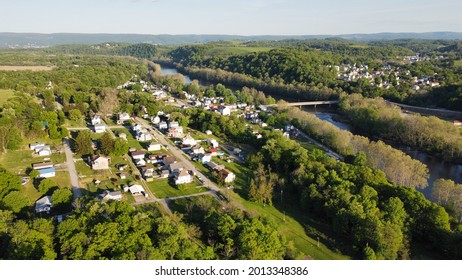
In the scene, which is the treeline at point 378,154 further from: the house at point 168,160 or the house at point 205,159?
the house at point 168,160

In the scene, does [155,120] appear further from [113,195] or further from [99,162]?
[113,195]

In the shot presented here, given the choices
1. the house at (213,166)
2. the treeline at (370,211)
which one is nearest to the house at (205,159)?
the house at (213,166)

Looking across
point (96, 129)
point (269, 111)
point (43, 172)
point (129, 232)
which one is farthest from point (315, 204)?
point (269, 111)

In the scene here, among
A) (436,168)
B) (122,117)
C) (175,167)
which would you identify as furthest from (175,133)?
(436,168)

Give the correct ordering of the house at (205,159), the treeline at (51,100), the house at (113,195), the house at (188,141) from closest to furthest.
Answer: the house at (113,195) < the house at (205,159) < the house at (188,141) < the treeline at (51,100)

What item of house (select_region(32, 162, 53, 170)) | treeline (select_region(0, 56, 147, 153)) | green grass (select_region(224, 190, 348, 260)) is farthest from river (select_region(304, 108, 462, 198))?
treeline (select_region(0, 56, 147, 153))

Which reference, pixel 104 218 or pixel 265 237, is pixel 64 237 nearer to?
pixel 104 218
